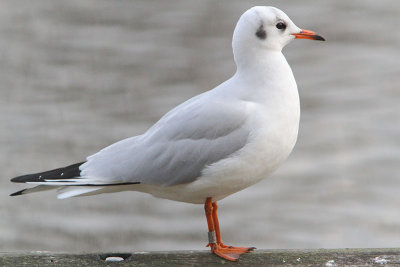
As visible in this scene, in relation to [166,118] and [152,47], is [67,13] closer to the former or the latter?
[152,47]

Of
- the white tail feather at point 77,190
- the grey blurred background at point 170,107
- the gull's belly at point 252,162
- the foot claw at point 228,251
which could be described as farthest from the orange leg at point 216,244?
the grey blurred background at point 170,107

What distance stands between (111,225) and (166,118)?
8.91 feet

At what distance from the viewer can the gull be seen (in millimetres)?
2965

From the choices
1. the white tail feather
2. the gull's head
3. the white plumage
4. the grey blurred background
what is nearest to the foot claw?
the white plumage

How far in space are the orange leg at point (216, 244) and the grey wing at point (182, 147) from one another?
189 millimetres

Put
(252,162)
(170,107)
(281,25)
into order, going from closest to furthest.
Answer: (252,162), (281,25), (170,107)

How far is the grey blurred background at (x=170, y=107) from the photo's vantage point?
18.9 ft

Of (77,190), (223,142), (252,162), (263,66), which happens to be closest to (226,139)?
(223,142)

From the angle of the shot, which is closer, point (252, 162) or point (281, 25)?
point (252, 162)

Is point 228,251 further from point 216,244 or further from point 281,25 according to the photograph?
point 281,25

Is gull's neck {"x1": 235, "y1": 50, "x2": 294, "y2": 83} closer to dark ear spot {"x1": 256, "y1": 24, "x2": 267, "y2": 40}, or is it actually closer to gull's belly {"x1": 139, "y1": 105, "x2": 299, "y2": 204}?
dark ear spot {"x1": 256, "y1": 24, "x2": 267, "y2": 40}

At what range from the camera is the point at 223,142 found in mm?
3016

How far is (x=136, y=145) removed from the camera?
3.21 meters

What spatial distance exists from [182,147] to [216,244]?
399 mm
